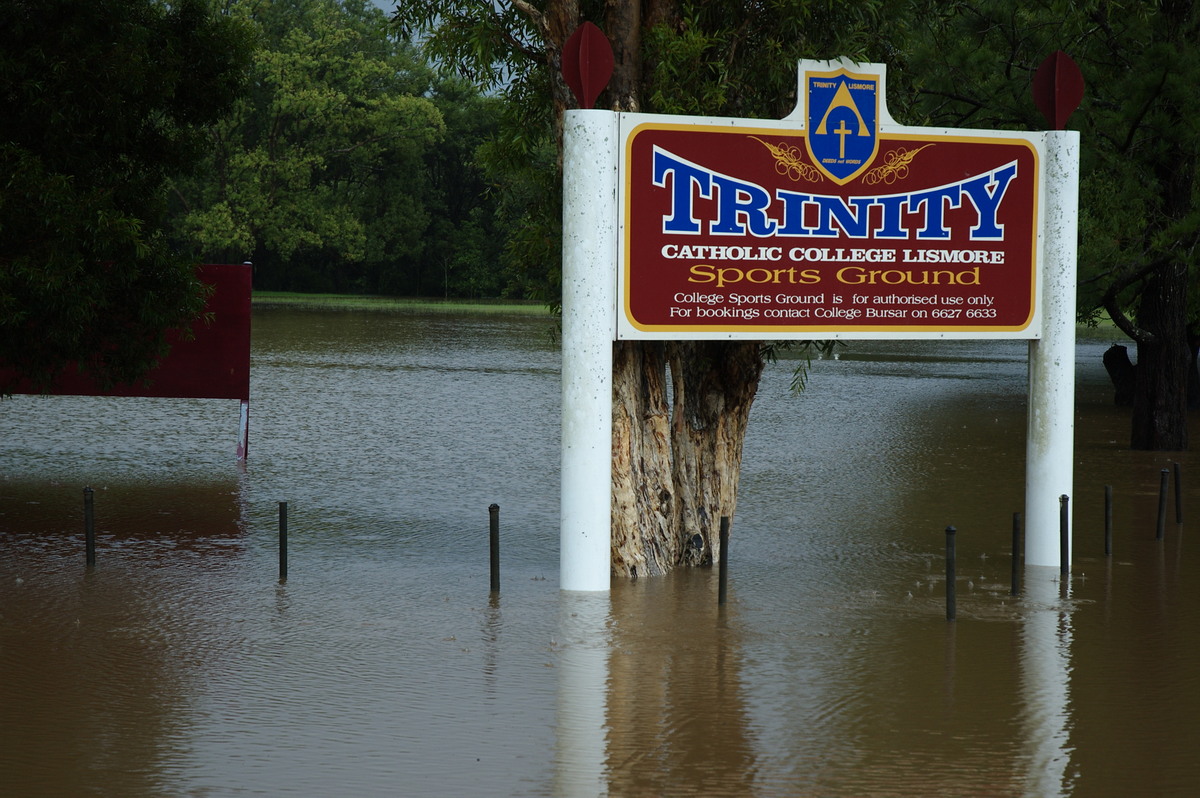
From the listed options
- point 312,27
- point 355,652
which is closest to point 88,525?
point 355,652

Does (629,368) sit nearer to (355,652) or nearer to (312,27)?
(355,652)

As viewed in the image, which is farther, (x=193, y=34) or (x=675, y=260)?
(x=193, y=34)

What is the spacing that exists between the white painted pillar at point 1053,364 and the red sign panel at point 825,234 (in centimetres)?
16

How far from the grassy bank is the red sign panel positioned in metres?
54.7

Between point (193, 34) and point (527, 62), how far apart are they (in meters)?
3.84

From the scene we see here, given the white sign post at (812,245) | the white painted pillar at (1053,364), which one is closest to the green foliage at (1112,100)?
the white painted pillar at (1053,364)

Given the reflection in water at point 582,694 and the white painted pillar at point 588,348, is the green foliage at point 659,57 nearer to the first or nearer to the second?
the white painted pillar at point 588,348

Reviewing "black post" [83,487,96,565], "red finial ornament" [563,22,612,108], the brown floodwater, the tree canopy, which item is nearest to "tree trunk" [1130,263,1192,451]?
the tree canopy

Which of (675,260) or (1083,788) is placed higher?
(675,260)

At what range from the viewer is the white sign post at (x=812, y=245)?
1139cm

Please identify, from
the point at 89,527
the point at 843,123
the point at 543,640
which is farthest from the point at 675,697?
the point at 89,527

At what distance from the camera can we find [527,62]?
13.8 m

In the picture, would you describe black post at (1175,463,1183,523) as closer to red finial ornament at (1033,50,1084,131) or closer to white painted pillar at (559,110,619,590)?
red finial ornament at (1033,50,1084,131)

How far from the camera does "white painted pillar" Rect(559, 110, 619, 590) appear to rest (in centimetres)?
1133
